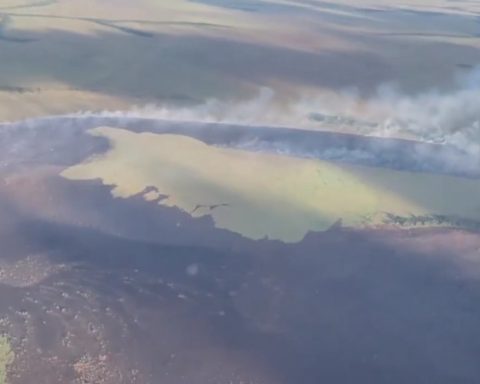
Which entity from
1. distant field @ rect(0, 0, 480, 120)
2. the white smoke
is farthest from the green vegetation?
the white smoke

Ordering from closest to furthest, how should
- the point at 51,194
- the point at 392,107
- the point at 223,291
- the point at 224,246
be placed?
the point at 223,291 → the point at 224,246 → the point at 51,194 → the point at 392,107

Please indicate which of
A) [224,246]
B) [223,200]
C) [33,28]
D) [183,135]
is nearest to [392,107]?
[183,135]

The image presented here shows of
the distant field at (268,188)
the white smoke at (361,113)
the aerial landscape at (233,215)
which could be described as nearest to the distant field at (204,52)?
the aerial landscape at (233,215)

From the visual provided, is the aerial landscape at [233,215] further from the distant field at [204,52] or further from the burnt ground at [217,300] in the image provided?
the distant field at [204,52]

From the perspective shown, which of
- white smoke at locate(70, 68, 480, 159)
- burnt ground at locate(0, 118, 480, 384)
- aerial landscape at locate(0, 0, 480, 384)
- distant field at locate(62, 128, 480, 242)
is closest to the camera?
burnt ground at locate(0, 118, 480, 384)

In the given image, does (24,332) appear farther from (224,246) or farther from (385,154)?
(385,154)

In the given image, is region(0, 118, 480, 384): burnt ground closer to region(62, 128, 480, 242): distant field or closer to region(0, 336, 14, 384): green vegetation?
region(0, 336, 14, 384): green vegetation

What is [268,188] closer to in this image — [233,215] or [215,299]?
[233,215]
